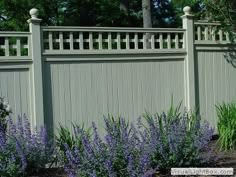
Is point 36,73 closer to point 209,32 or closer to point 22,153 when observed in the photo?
point 22,153

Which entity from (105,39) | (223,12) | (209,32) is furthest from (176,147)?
(223,12)

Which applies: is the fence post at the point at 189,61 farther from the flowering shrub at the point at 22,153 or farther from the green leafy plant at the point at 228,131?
the flowering shrub at the point at 22,153

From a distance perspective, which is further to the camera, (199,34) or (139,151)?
(199,34)

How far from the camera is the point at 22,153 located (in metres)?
4.82

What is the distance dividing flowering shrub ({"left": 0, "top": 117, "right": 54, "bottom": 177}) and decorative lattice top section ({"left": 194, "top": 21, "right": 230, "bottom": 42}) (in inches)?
162

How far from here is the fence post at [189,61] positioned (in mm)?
8195

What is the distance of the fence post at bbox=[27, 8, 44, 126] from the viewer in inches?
263

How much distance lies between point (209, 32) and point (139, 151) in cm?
459

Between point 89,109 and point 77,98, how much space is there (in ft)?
0.88

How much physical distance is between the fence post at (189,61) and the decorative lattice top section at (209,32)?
0.23 m

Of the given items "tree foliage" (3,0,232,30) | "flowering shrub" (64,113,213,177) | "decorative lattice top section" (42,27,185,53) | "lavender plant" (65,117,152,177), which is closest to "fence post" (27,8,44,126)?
"decorative lattice top section" (42,27,185,53)

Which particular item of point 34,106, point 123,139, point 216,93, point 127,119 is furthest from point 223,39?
point 123,139

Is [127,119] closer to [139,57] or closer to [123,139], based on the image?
[139,57]

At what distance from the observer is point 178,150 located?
5.06m
